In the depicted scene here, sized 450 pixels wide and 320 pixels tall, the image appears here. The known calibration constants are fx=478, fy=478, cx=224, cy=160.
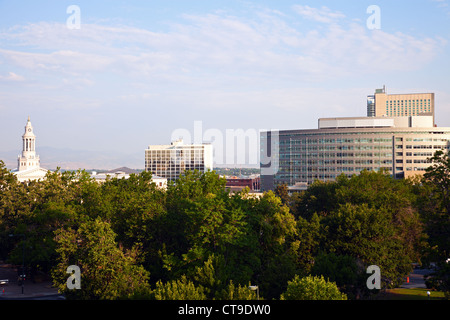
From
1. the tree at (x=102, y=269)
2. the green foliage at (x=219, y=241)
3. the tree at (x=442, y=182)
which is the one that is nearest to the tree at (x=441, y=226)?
the tree at (x=442, y=182)

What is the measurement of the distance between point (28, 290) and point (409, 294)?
54.1 m

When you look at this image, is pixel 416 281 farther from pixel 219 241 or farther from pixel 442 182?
pixel 219 241

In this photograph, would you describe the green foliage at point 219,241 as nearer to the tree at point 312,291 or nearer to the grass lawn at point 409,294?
the tree at point 312,291

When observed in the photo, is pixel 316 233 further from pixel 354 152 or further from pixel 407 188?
pixel 354 152

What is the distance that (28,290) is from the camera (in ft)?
233

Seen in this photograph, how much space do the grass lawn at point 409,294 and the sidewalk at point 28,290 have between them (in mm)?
43272

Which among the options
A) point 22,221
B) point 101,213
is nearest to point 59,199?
point 22,221

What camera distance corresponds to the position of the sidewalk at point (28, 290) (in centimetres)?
6506

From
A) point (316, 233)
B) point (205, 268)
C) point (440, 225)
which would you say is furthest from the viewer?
point (316, 233)

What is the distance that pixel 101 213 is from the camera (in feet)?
214

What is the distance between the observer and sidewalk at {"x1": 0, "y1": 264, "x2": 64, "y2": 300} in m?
65.1

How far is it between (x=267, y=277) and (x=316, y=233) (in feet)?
49.7

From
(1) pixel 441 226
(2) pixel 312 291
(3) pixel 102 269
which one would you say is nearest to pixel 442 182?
(1) pixel 441 226
